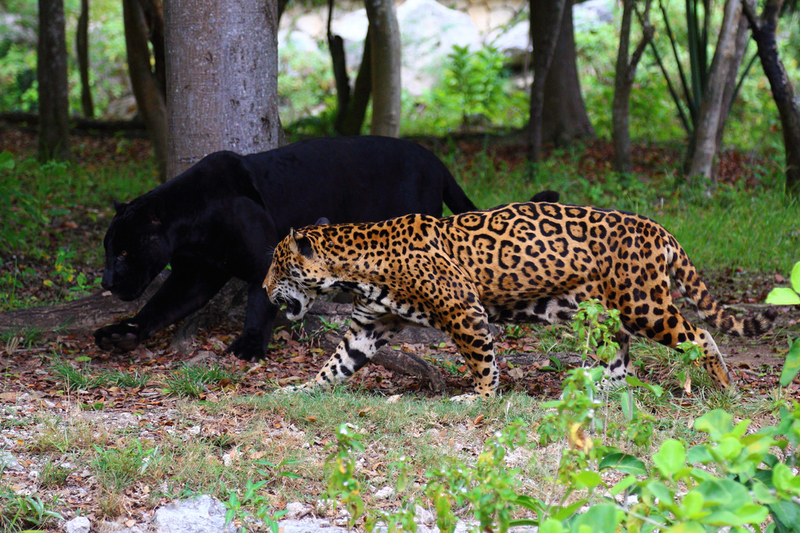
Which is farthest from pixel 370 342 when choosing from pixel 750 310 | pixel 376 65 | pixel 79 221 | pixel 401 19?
pixel 401 19

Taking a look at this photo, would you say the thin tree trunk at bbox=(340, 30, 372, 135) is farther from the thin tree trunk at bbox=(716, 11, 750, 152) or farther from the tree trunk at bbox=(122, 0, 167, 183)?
the thin tree trunk at bbox=(716, 11, 750, 152)

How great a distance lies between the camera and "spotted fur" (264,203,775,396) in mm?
4590

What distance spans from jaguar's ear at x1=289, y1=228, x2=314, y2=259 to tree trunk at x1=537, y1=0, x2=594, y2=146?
9200 mm

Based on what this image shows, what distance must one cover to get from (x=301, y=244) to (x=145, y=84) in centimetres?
689

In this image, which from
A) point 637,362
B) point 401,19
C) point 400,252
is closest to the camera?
point 400,252

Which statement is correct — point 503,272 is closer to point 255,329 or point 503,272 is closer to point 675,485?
point 255,329

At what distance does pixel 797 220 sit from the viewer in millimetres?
8398

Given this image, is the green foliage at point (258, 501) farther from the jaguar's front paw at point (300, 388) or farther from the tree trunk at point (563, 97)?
the tree trunk at point (563, 97)

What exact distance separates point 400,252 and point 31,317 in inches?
130

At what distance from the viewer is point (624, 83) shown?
1033cm

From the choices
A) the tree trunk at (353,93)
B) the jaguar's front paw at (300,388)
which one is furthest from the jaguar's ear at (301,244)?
the tree trunk at (353,93)

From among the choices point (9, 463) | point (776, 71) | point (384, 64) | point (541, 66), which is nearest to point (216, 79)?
point (384, 64)

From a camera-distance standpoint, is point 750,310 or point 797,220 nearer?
point 750,310

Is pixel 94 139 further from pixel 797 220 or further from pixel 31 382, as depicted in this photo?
pixel 797 220
